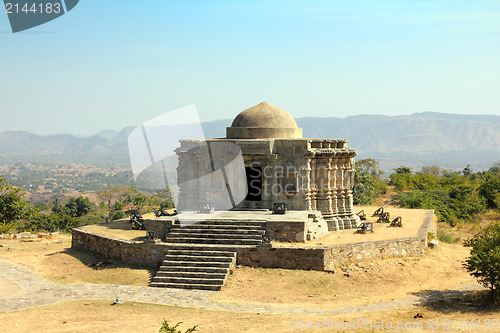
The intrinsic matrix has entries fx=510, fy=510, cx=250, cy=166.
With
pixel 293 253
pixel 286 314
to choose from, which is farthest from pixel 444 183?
pixel 286 314

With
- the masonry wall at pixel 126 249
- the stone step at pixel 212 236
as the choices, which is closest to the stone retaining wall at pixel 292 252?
the masonry wall at pixel 126 249

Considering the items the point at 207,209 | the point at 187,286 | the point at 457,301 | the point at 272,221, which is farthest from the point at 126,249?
the point at 457,301

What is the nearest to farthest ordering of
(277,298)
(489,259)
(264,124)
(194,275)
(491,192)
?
(489,259) → (277,298) → (194,275) → (264,124) → (491,192)

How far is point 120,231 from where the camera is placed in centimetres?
2425

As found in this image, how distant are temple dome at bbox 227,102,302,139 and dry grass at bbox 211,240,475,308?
7993 millimetres

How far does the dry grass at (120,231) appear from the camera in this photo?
22.7 meters

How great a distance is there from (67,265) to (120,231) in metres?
3.32

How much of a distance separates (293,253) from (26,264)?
1176 cm

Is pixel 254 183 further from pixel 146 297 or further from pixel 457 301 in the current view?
pixel 457 301

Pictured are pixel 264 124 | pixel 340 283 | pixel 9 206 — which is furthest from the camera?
pixel 9 206

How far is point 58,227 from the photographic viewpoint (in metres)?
42.7

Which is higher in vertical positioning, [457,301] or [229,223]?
[229,223]

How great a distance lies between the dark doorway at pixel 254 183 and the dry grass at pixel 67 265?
6.34 metres

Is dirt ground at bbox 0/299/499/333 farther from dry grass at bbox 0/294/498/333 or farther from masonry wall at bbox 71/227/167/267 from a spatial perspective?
masonry wall at bbox 71/227/167/267
